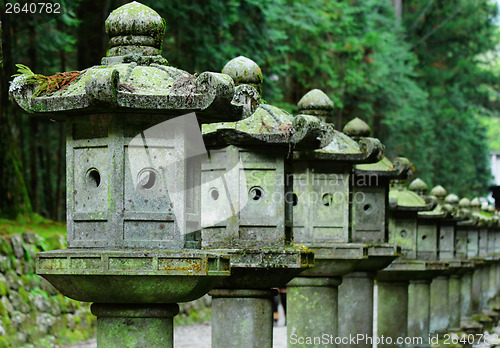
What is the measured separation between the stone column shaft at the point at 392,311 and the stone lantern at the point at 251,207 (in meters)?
8.04

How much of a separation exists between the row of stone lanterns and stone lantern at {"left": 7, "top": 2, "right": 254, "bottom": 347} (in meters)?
0.01

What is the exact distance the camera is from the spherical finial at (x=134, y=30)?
8797 mm

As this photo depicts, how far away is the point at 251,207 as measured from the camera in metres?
11.5

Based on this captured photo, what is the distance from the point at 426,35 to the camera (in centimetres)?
4753

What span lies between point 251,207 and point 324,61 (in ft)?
72.1

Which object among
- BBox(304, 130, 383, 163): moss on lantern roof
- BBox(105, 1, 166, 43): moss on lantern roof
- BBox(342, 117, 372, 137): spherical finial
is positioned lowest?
BBox(304, 130, 383, 163): moss on lantern roof

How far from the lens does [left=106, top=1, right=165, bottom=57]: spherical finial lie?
346 inches

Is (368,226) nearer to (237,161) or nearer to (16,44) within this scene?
(237,161)

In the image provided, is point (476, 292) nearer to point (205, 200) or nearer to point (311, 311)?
point (311, 311)

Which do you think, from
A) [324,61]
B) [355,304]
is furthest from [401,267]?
[324,61]

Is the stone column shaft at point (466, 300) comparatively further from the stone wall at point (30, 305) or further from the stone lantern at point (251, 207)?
the stone lantern at point (251, 207)

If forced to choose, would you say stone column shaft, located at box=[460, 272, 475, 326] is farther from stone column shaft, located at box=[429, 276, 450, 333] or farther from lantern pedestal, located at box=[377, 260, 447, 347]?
lantern pedestal, located at box=[377, 260, 447, 347]

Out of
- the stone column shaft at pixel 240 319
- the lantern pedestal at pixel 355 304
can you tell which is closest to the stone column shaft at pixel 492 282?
the lantern pedestal at pixel 355 304

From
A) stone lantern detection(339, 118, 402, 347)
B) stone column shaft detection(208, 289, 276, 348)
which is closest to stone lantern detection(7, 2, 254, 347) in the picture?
stone column shaft detection(208, 289, 276, 348)
